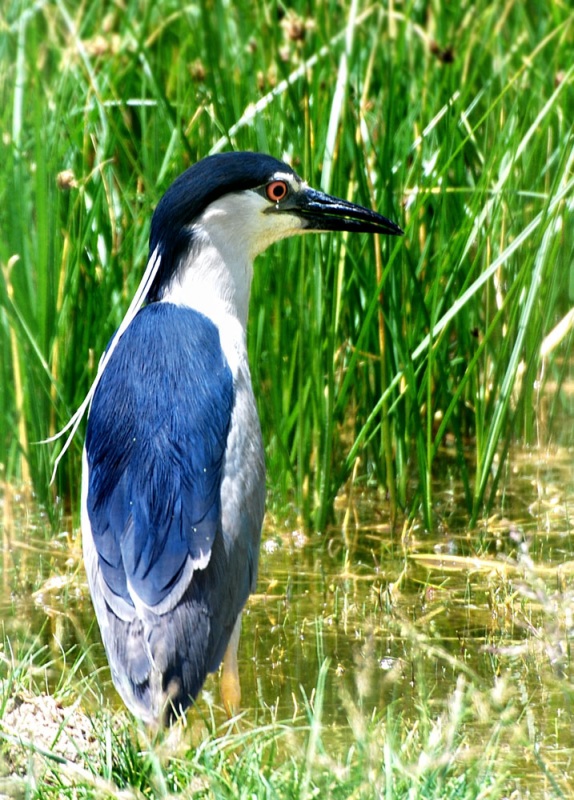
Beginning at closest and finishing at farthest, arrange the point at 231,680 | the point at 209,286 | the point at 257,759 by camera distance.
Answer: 1. the point at 257,759
2. the point at 231,680
3. the point at 209,286

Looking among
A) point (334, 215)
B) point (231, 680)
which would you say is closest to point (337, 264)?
point (334, 215)

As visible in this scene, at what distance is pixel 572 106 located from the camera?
15.2ft

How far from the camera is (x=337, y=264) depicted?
430 centimetres

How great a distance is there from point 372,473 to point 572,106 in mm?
1594

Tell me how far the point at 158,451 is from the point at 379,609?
43.0 inches

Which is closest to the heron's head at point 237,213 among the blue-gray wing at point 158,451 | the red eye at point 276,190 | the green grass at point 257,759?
the red eye at point 276,190

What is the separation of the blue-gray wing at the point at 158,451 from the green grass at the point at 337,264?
0.83 metres

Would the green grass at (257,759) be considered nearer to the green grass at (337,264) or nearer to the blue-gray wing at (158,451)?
the blue-gray wing at (158,451)

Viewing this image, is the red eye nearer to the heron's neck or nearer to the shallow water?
the heron's neck

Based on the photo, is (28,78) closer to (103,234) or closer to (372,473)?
(103,234)

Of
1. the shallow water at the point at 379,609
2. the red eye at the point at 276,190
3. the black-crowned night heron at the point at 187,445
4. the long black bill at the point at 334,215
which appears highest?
the red eye at the point at 276,190

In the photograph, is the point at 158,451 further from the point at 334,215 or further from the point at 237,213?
the point at 334,215

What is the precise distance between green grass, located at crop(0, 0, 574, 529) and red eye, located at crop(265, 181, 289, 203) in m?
0.36

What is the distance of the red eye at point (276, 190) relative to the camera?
3742 millimetres
